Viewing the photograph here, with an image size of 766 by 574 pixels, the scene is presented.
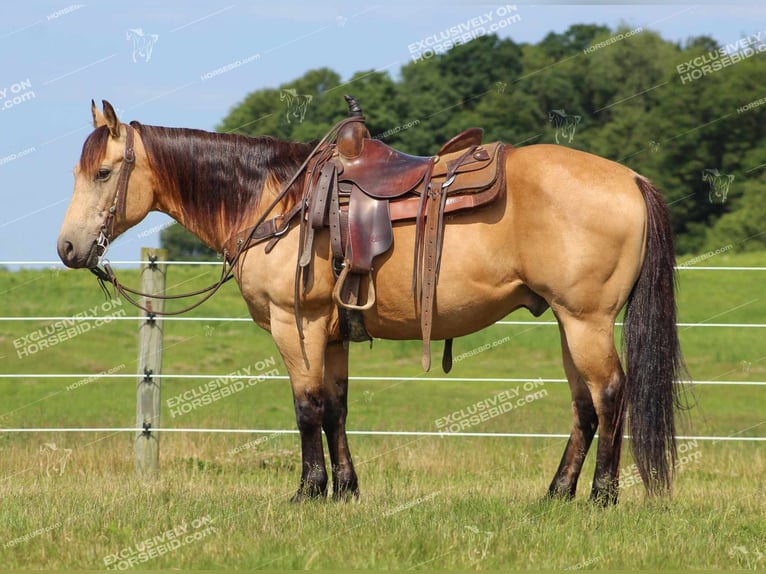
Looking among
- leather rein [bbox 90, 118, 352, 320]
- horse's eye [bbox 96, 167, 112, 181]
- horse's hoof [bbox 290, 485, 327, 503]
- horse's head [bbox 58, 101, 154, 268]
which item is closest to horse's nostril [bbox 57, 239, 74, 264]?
horse's head [bbox 58, 101, 154, 268]

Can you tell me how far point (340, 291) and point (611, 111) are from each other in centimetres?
3915

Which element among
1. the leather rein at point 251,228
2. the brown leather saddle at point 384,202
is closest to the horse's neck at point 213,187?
the leather rein at point 251,228

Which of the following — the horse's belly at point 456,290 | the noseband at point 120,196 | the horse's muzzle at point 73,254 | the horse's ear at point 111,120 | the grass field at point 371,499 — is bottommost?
the grass field at point 371,499

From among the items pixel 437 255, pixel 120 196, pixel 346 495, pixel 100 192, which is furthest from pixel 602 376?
pixel 100 192

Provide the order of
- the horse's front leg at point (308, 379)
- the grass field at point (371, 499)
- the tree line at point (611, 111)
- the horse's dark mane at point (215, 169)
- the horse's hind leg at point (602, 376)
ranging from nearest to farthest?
the grass field at point (371, 499) < the horse's hind leg at point (602, 376) < the horse's front leg at point (308, 379) < the horse's dark mane at point (215, 169) < the tree line at point (611, 111)

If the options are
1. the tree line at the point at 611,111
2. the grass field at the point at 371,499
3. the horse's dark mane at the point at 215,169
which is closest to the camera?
the grass field at the point at 371,499

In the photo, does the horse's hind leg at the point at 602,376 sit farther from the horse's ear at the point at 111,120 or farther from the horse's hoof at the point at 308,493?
the horse's ear at the point at 111,120

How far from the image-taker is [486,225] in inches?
216

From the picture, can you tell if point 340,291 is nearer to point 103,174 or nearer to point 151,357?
point 103,174

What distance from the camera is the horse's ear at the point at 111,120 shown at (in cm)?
579

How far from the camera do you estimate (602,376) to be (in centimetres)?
546

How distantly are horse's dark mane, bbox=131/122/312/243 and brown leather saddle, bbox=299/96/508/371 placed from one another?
40 cm

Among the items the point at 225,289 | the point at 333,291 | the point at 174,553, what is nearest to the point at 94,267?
the point at 333,291

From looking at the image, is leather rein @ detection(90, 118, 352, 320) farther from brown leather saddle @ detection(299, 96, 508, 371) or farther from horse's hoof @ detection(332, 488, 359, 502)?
horse's hoof @ detection(332, 488, 359, 502)
